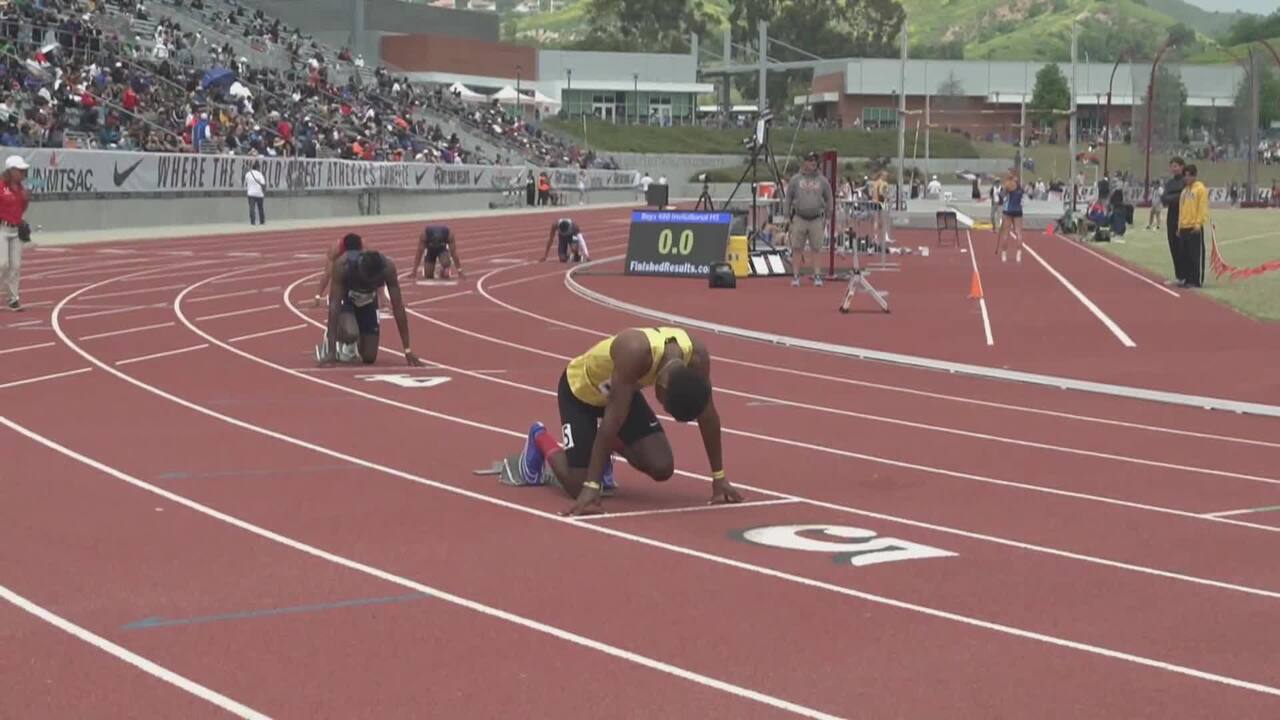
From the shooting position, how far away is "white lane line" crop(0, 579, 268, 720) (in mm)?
5617

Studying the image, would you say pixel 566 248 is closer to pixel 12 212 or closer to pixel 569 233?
pixel 569 233

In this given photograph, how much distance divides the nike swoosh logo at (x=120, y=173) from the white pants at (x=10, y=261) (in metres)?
18.5

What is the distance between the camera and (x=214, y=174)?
44031 millimetres

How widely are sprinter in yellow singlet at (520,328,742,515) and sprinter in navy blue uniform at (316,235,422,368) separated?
19.8ft

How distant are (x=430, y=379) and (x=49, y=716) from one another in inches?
380

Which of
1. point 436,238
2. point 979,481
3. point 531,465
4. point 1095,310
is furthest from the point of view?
point 436,238

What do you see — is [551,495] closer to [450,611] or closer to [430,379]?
[450,611]

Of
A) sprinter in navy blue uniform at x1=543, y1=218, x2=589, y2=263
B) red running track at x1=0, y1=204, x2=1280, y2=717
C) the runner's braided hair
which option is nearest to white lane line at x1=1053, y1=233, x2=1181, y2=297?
sprinter in navy blue uniform at x1=543, y1=218, x2=589, y2=263

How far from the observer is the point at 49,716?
18.0ft

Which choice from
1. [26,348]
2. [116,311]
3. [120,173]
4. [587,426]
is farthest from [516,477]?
[120,173]

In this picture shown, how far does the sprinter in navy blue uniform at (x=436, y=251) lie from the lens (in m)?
27.7

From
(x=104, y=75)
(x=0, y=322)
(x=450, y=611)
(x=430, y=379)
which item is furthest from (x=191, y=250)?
(x=450, y=611)

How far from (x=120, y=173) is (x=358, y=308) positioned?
2545 centimetres

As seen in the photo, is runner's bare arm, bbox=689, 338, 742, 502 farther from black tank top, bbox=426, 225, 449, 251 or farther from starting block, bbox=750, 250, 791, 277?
starting block, bbox=750, 250, 791, 277
